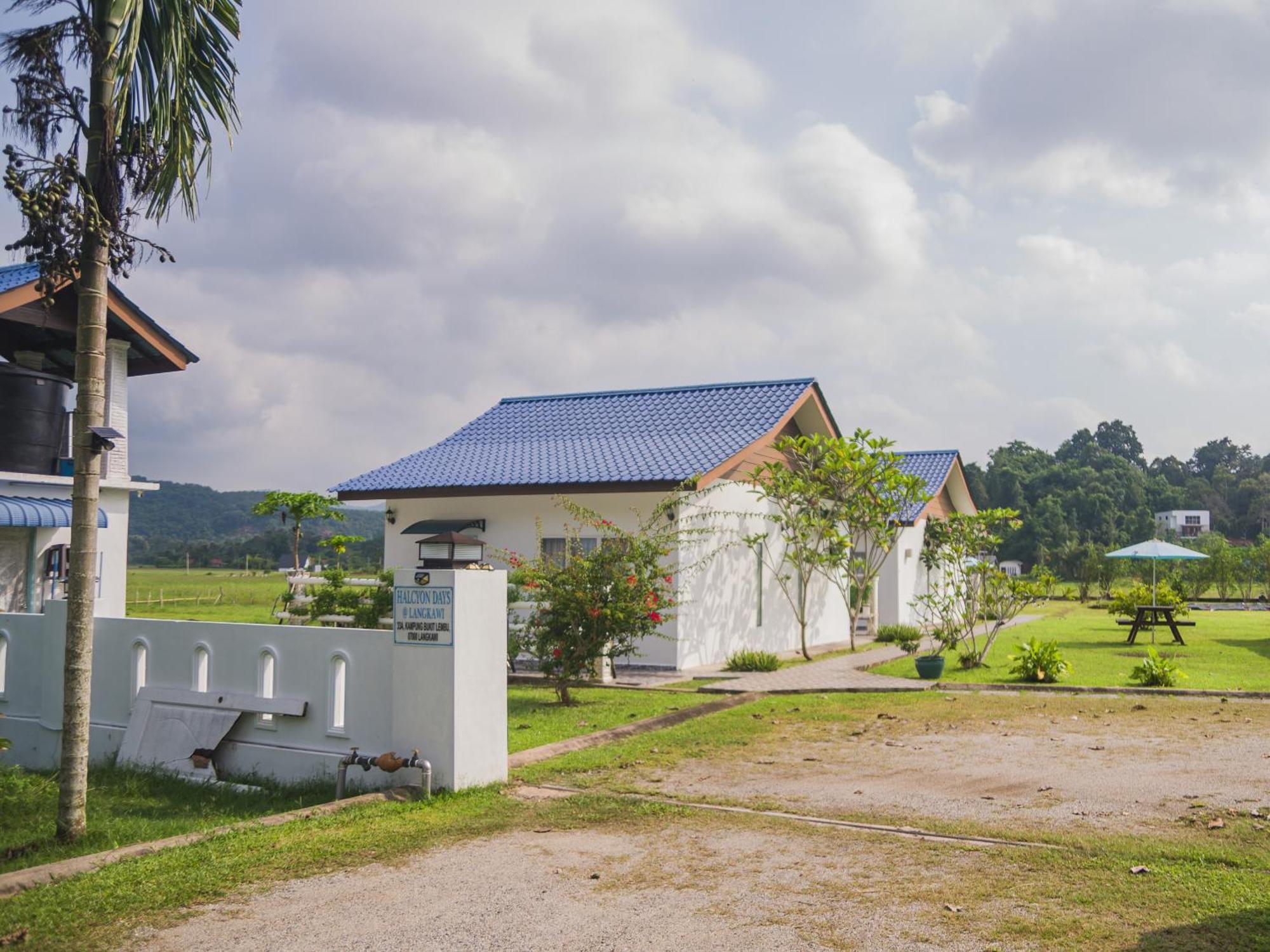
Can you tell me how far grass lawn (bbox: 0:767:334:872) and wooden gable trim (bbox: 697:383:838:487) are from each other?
8869 mm

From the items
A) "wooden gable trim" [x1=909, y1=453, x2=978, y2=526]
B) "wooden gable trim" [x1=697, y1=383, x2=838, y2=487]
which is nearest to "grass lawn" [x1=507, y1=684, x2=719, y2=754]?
"wooden gable trim" [x1=697, y1=383, x2=838, y2=487]

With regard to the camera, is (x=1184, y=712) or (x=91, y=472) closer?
(x=91, y=472)

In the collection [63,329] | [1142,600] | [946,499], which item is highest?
[63,329]

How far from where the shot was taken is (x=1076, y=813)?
681 cm

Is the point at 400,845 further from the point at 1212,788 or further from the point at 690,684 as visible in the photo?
the point at 690,684

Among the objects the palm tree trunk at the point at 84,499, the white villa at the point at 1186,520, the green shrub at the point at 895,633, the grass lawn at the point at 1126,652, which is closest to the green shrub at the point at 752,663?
the grass lawn at the point at 1126,652

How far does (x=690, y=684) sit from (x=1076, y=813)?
8168 millimetres

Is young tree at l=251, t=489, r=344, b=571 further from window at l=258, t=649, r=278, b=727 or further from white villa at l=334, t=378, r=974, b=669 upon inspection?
window at l=258, t=649, r=278, b=727

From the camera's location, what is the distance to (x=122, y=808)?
795cm

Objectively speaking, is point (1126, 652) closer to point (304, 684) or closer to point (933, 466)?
point (933, 466)

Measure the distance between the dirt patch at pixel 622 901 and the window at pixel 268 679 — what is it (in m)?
3.27

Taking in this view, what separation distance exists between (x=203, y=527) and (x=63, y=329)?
93.1 meters

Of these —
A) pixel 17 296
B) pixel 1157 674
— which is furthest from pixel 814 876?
pixel 17 296

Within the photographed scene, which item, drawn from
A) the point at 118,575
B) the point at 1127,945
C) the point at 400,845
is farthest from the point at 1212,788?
the point at 118,575
